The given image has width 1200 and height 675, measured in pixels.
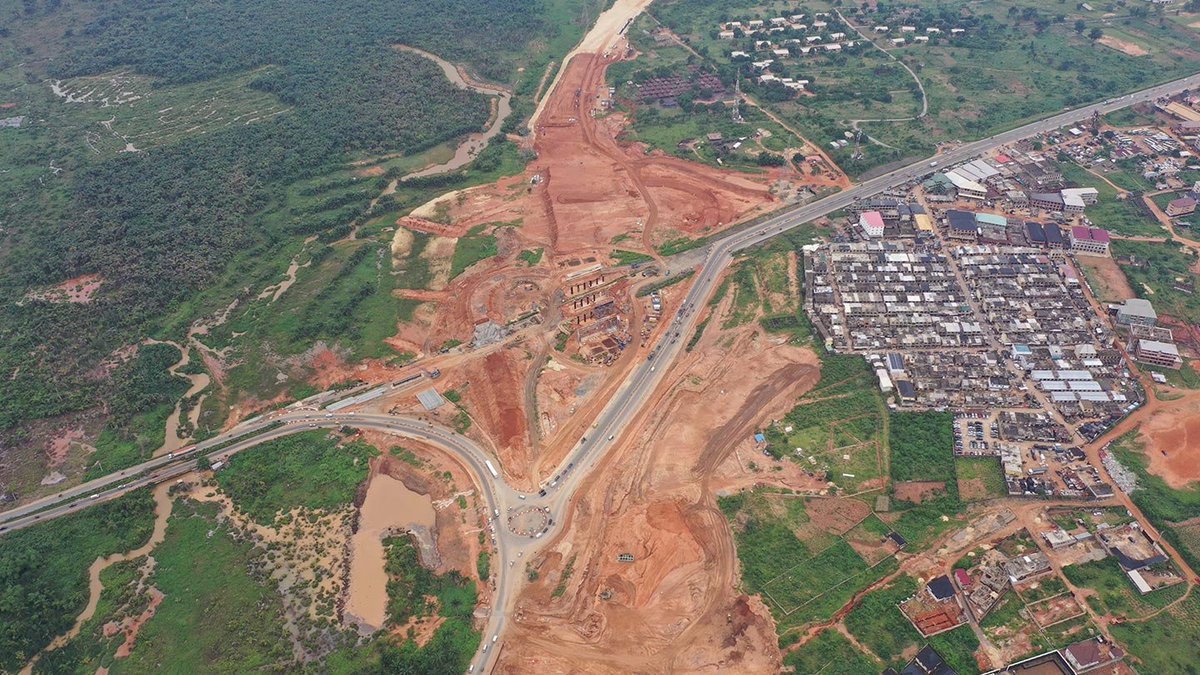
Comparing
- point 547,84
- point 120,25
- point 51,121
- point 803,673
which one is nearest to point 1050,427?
point 803,673

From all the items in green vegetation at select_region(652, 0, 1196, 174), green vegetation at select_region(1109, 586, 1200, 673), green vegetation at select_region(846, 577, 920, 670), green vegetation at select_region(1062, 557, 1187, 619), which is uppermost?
green vegetation at select_region(652, 0, 1196, 174)

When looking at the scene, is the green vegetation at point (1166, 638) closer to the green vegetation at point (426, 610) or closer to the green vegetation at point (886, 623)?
the green vegetation at point (886, 623)

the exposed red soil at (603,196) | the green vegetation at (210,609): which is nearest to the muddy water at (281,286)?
the exposed red soil at (603,196)

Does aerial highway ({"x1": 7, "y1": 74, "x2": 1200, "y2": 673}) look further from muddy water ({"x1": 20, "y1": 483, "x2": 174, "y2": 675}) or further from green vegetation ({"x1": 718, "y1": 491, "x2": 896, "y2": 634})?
green vegetation ({"x1": 718, "y1": 491, "x2": 896, "y2": 634})

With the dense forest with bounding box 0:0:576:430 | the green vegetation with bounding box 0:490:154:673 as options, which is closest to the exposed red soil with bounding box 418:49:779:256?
the dense forest with bounding box 0:0:576:430

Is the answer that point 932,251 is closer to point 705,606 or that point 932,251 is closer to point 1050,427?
point 1050,427
